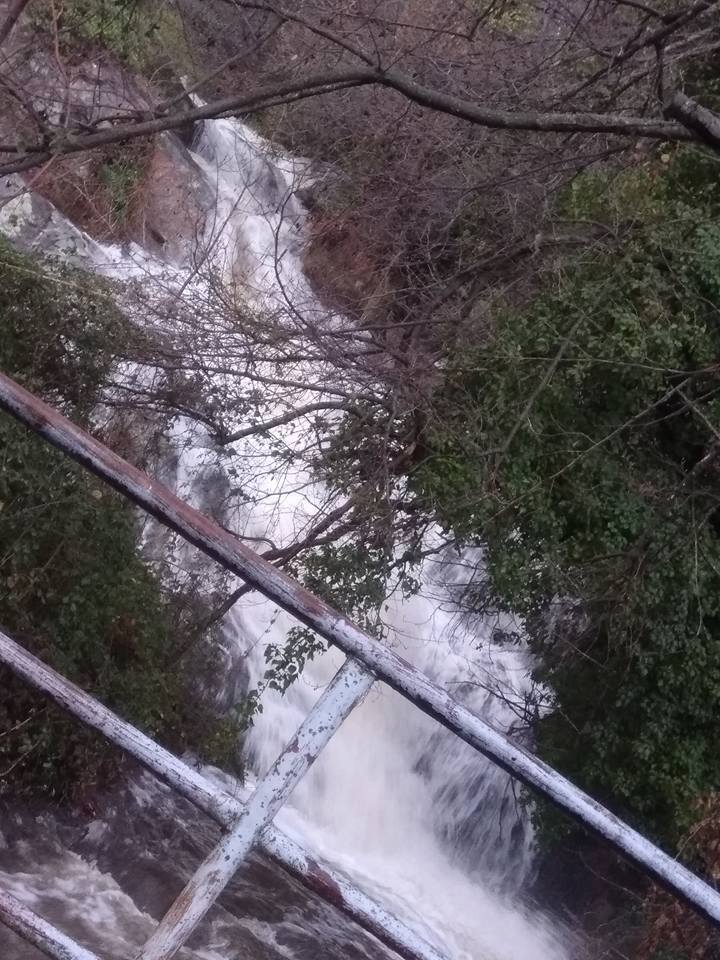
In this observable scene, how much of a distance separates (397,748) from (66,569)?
359 cm

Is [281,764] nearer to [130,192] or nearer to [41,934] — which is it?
[41,934]

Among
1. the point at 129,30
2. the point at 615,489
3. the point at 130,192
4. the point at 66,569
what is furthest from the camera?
the point at 130,192

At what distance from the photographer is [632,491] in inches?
305

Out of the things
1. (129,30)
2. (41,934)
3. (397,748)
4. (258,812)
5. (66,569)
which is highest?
(129,30)

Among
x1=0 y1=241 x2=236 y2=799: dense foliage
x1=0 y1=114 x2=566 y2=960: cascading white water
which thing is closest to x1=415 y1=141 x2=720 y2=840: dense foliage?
x1=0 y1=114 x2=566 y2=960: cascading white water

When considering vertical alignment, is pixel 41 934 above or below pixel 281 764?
below

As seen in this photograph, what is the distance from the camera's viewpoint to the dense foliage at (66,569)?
672 cm

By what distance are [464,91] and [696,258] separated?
2129 mm

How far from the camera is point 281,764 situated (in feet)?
4.83

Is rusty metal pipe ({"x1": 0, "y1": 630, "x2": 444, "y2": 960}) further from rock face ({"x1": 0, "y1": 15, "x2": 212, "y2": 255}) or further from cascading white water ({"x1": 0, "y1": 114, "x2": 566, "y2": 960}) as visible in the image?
rock face ({"x1": 0, "y1": 15, "x2": 212, "y2": 255})

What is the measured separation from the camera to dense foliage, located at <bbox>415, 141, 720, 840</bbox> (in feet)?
24.3

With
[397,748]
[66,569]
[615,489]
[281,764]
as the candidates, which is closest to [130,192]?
[66,569]

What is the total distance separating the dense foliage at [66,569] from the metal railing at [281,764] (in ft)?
17.4

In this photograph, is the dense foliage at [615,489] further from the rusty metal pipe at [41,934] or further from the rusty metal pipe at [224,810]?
the rusty metal pipe at [41,934]
